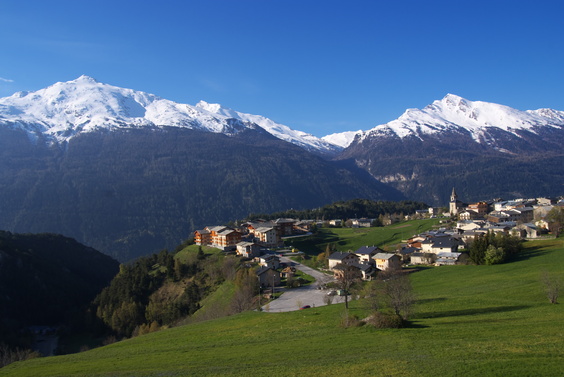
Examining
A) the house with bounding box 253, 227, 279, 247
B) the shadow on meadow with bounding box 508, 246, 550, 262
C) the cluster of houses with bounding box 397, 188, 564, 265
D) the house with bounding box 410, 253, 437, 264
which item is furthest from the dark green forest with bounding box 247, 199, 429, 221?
the shadow on meadow with bounding box 508, 246, 550, 262

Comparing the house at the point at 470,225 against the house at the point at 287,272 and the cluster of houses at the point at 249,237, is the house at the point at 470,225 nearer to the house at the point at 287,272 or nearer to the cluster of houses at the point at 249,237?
the cluster of houses at the point at 249,237

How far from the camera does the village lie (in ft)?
192

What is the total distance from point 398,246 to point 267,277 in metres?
25.3

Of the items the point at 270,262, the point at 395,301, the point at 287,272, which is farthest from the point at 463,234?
the point at 395,301

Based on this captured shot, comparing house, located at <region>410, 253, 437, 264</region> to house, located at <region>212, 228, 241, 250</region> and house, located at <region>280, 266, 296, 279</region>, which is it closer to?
house, located at <region>280, 266, 296, 279</region>

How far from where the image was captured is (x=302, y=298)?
47.6 metres

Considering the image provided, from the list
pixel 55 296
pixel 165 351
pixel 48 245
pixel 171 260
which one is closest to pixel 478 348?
pixel 165 351

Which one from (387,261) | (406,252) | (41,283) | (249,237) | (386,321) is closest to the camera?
(386,321)

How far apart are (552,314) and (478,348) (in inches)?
369

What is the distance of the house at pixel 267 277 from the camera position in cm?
5700

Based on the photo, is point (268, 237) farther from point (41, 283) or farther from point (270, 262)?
point (41, 283)

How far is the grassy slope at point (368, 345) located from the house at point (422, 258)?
18.9m

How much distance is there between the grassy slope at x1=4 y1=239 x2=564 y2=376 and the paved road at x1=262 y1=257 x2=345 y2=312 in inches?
217

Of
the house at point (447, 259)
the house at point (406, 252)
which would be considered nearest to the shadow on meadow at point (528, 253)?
the house at point (447, 259)
